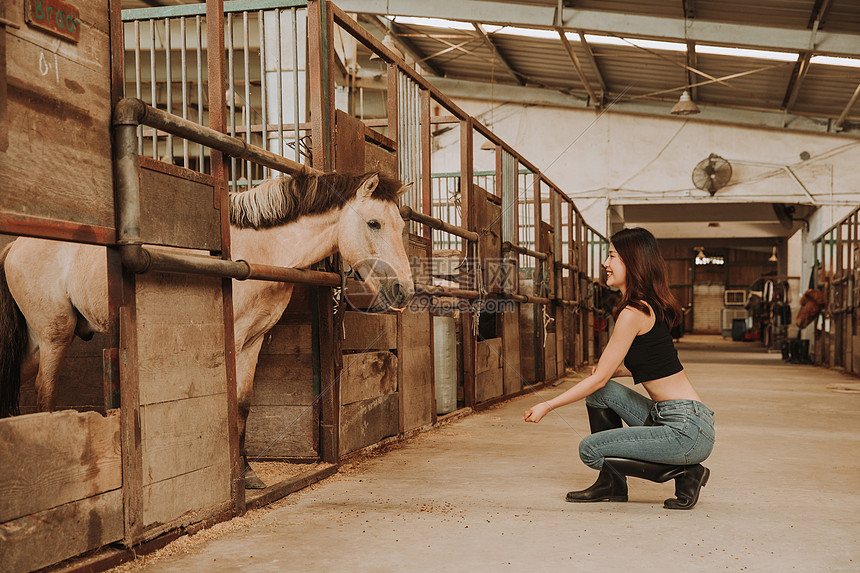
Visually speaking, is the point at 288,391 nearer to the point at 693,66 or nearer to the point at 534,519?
the point at 534,519

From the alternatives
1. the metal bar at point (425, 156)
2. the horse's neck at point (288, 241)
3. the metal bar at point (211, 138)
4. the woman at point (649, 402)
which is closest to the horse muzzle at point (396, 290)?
the horse's neck at point (288, 241)

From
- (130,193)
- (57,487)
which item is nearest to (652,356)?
(130,193)

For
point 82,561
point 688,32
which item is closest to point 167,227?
point 82,561

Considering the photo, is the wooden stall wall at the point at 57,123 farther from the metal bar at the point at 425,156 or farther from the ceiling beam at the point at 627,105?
the ceiling beam at the point at 627,105

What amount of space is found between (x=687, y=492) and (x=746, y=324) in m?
25.4

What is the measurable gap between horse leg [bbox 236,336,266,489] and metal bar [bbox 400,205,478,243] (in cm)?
152

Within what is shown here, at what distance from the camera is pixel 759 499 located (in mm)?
3191

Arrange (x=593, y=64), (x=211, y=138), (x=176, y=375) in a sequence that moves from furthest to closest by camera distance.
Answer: (x=593, y=64) → (x=211, y=138) → (x=176, y=375)

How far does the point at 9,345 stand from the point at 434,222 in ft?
9.03

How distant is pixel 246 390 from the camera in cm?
333

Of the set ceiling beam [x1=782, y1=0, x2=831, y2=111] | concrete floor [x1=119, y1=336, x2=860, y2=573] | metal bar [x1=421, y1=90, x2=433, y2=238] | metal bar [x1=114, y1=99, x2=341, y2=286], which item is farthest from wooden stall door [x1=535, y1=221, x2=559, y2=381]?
metal bar [x1=114, y1=99, x2=341, y2=286]

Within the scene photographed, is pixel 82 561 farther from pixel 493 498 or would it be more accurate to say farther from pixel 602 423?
pixel 602 423

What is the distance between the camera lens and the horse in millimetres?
3178

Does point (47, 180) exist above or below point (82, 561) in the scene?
above
